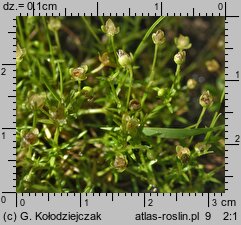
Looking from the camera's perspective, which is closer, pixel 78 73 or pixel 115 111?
pixel 78 73

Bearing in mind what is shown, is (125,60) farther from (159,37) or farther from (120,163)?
(120,163)

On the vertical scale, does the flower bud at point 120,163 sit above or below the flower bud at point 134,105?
below

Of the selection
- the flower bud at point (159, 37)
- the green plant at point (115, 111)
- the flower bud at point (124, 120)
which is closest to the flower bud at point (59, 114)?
the green plant at point (115, 111)

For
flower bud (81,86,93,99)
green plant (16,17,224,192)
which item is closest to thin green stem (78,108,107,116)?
green plant (16,17,224,192)

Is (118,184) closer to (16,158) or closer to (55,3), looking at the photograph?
(16,158)

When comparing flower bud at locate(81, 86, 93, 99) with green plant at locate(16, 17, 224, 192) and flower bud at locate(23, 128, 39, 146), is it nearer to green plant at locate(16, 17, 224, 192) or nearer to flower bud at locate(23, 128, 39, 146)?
green plant at locate(16, 17, 224, 192)

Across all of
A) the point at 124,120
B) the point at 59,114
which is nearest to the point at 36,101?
the point at 59,114

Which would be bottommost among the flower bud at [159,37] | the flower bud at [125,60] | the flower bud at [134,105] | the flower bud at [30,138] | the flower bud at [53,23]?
the flower bud at [30,138]

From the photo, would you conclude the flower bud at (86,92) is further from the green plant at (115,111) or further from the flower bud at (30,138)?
the flower bud at (30,138)
